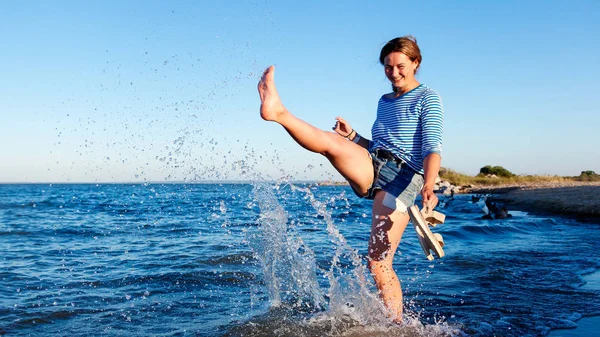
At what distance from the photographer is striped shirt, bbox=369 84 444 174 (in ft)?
11.5

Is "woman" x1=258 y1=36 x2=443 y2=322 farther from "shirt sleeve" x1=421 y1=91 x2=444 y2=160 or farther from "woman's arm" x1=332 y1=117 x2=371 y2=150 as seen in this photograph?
"woman's arm" x1=332 y1=117 x2=371 y2=150

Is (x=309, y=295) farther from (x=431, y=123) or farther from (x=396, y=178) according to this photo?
(x=431, y=123)

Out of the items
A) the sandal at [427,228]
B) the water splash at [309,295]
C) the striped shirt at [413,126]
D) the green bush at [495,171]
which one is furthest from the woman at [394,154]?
the green bush at [495,171]

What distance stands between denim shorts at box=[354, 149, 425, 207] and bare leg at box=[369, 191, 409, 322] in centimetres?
9

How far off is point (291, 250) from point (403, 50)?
2.99 metres

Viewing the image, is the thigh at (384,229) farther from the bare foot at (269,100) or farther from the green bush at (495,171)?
the green bush at (495,171)

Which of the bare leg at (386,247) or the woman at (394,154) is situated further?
the bare leg at (386,247)

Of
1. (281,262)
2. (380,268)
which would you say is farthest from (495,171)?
(380,268)

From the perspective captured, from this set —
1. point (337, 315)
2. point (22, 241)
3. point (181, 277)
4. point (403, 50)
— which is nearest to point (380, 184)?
point (403, 50)

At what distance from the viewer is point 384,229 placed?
3729 millimetres

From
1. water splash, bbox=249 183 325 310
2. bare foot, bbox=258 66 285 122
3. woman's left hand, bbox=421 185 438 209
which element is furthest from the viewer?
water splash, bbox=249 183 325 310

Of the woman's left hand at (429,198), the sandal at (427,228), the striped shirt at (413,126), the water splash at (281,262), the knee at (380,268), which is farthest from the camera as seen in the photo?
the water splash at (281,262)

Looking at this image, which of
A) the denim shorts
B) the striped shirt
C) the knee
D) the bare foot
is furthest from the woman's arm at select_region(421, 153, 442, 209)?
the bare foot

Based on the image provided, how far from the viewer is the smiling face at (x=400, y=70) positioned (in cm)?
370
